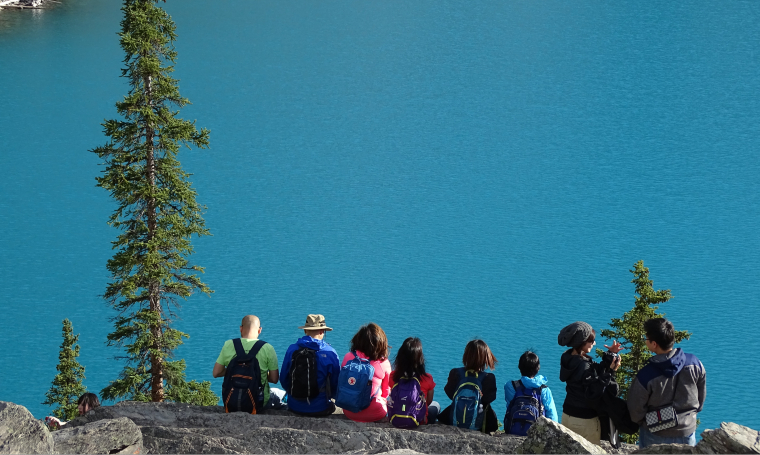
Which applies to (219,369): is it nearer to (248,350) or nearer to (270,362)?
(248,350)

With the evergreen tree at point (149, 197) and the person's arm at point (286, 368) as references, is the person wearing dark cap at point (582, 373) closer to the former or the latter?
the person's arm at point (286, 368)

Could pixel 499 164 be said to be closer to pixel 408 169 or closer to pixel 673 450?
pixel 408 169

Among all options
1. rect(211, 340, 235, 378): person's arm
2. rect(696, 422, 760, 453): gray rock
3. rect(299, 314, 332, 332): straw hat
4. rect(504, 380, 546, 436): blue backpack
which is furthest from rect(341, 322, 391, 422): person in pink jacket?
rect(696, 422, 760, 453): gray rock

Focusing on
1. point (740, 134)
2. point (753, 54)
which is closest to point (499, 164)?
point (740, 134)

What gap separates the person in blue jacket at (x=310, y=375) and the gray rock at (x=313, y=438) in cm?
19

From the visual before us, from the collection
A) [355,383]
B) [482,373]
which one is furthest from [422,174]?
[482,373]

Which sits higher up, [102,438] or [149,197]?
[149,197]

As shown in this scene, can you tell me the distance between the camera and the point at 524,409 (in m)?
6.70

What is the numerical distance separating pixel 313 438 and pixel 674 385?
2622 millimetres

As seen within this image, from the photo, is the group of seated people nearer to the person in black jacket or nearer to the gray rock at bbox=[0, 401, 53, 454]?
the person in black jacket

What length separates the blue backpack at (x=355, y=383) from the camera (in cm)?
698

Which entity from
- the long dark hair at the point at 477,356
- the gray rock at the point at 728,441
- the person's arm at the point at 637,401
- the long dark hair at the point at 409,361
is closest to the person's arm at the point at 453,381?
the long dark hair at the point at 477,356

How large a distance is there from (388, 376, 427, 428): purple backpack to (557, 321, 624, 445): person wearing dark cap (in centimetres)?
117

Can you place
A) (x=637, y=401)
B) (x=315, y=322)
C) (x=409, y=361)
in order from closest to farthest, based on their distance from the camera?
(x=637, y=401) → (x=409, y=361) → (x=315, y=322)
